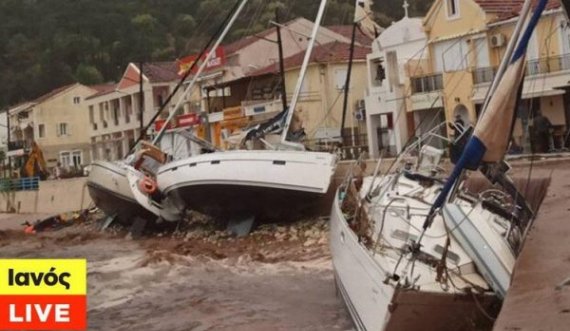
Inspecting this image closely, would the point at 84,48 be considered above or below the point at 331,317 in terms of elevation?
above

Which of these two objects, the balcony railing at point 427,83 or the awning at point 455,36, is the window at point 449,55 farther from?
the balcony railing at point 427,83

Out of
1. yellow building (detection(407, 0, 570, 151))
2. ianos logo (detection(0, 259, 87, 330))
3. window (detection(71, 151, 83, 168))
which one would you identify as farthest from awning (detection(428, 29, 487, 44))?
Result: window (detection(71, 151, 83, 168))

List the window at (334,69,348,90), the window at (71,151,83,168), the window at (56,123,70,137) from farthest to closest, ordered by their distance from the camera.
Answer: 1. the window at (56,123,70,137)
2. the window at (71,151,83,168)
3. the window at (334,69,348,90)

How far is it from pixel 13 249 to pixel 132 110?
33144 millimetres

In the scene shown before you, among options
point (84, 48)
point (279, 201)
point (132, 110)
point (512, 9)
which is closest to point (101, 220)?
point (279, 201)

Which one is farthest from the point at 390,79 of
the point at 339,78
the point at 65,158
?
the point at 65,158

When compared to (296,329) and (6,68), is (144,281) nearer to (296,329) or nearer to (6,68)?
(296,329)

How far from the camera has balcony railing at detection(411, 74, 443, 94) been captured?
32.0 metres

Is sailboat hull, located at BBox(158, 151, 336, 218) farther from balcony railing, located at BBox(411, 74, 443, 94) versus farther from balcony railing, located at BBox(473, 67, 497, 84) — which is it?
balcony railing, located at BBox(411, 74, 443, 94)

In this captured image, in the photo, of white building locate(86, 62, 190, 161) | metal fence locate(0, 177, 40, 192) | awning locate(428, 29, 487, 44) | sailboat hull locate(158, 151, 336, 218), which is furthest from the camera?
white building locate(86, 62, 190, 161)

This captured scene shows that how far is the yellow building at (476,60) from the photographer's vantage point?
27.7 metres

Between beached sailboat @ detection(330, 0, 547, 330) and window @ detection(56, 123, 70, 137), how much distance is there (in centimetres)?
6105

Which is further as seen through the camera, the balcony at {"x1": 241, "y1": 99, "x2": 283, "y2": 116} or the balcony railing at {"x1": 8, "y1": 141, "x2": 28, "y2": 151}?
the balcony railing at {"x1": 8, "y1": 141, "x2": 28, "y2": 151}

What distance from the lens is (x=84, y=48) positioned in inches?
3497
